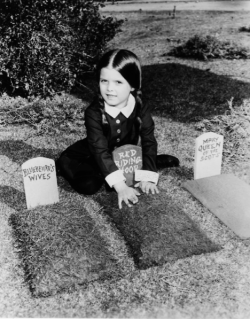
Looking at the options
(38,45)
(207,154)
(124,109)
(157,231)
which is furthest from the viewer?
(38,45)

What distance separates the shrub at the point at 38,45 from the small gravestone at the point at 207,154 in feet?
9.22

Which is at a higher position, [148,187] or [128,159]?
[128,159]

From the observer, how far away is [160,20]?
11.9m

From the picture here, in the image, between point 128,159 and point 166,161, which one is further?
point 166,161

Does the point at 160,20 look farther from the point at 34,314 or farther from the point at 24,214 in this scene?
the point at 34,314

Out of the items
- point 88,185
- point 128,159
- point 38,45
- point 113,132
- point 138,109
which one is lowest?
point 88,185

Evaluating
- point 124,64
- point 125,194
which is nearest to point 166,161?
point 125,194

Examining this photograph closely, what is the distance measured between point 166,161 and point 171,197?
586 millimetres

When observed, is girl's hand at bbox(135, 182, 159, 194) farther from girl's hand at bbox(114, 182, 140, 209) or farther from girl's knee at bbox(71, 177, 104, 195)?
girl's knee at bbox(71, 177, 104, 195)

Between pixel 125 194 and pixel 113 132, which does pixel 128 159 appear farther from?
pixel 125 194

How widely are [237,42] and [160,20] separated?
3.41m

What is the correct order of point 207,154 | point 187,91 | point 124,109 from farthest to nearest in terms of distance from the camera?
point 187,91
point 207,154
point 124,109

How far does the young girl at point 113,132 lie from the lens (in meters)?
3.05

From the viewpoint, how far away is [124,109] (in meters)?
3.35
